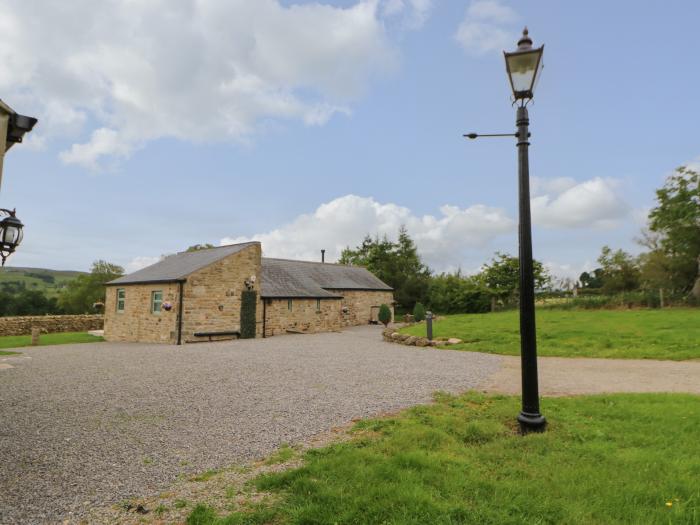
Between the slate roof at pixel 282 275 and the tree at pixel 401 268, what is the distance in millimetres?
5480

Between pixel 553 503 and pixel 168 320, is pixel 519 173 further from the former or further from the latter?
pixel 168 320

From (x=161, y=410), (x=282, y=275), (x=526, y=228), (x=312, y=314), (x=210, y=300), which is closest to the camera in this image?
(x=526, y=228)

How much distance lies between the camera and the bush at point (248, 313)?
20.8 meters

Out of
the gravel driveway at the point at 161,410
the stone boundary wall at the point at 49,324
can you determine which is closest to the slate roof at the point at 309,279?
the gravel driveway at the point at 161,410

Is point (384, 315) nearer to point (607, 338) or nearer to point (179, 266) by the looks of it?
point (179, 266)

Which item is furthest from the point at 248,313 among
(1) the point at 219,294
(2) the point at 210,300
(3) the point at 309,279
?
(3) the point at 309,279

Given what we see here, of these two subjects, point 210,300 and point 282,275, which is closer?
point 210,300

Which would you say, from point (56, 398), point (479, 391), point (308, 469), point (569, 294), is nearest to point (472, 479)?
point (308, 469)

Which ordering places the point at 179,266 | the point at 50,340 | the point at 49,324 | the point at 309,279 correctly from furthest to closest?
the point at 309,279 < the point at 49,324 < the point at 179,266 < the point at 50,340

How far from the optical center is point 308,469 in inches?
155

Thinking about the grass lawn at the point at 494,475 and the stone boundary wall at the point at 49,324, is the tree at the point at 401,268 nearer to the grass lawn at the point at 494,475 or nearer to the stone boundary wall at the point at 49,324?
the stone boundary wall at the point at 49,324

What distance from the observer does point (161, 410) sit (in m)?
6.50

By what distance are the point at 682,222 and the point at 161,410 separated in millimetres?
38248

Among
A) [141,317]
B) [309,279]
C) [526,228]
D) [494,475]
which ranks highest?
[309,279]
